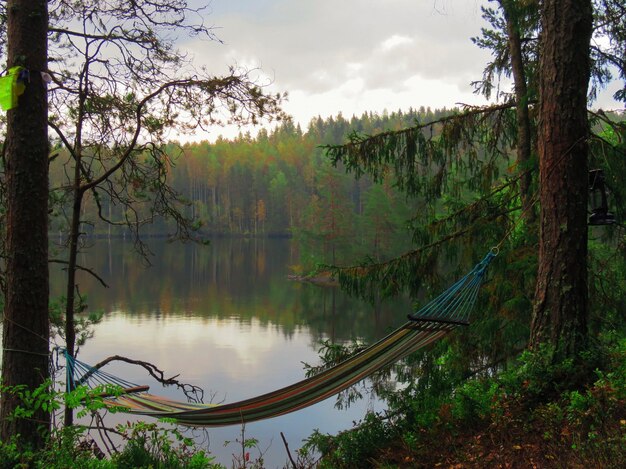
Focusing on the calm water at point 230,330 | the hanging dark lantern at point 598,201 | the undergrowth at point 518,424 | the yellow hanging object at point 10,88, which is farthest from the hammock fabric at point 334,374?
the yellow hanging object at point 10,88

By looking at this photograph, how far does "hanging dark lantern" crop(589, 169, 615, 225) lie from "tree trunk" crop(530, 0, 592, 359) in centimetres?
14

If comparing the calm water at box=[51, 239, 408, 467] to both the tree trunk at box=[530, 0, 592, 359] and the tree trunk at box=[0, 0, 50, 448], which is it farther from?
the tree trunk at box=[530, 0, 592, 359]

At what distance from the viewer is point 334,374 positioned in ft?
8.64

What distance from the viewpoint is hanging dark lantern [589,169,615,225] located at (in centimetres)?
238

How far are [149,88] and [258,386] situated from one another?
7.59m

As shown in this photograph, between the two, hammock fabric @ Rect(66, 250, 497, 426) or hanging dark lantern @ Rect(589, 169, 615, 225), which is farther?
hammock fabric @ Rect(66, 250, 497, 426)

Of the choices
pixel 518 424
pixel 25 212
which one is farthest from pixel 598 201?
pixel 25 212

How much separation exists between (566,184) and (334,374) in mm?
1295

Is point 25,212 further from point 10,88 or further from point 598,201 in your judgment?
point 598,201

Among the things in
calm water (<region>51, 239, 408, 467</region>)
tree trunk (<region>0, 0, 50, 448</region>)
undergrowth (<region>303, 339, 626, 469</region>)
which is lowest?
calm water (<region>51, 239, 408, 467</region>)

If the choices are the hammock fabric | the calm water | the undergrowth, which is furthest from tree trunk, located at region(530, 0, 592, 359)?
the calm water

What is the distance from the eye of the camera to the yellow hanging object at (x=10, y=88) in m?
2.34

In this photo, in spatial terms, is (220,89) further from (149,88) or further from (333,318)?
(333,318)

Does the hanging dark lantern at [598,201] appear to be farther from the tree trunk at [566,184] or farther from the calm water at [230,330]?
the calm water at [230,330]
